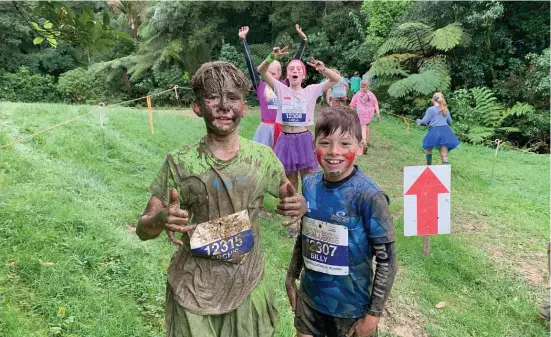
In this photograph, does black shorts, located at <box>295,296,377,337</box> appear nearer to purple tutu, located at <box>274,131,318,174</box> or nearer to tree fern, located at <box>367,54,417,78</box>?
purple tutu, located at <box>274,131,318,174</box>

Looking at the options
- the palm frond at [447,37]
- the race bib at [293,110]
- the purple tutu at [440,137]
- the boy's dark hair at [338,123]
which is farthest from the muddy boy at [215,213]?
the palm frond at [447,37]

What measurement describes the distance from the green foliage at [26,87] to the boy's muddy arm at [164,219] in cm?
2028

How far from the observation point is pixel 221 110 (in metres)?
1.80

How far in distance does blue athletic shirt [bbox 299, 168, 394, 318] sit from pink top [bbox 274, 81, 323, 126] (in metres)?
2.57

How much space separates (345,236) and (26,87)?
21232mm

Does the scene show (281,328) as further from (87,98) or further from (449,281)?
(87,98)

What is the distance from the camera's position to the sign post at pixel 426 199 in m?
4.29

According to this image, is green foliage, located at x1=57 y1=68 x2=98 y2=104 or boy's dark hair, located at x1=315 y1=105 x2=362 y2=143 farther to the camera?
green foliage, located at x1=57 y1=68 x2=98 y2=104

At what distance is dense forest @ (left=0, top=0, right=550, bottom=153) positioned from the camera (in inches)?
491

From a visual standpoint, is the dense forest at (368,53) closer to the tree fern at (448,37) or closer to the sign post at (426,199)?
the tree fern at (448,37)

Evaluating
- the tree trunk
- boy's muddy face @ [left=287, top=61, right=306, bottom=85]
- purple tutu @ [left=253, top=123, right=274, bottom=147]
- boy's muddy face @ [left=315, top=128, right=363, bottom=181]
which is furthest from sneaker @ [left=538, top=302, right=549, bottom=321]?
the tree trunk

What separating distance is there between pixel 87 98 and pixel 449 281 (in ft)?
63.1

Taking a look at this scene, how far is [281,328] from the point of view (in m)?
3.29

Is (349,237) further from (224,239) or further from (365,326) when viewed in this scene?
(224,239)
